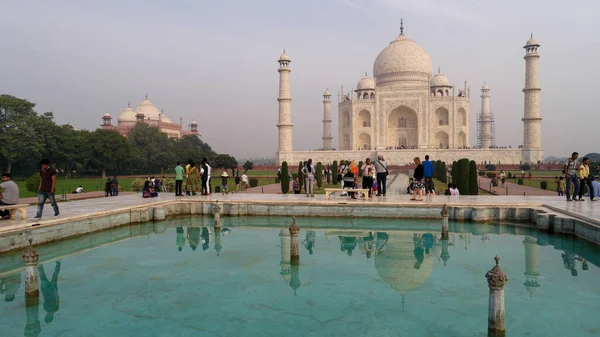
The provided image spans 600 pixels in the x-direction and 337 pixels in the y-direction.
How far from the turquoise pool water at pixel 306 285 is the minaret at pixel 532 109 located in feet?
107

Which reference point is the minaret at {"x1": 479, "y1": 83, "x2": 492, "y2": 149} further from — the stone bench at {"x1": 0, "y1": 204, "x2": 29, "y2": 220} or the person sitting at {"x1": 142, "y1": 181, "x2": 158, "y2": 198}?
the stone bench at {"x1": 0, "y1": 204, "x2": 29, "y2": 220}

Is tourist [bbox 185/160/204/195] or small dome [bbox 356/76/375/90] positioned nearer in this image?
tourist [bbox 185/160/204/195]

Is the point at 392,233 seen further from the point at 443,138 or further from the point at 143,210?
the point at 443,138

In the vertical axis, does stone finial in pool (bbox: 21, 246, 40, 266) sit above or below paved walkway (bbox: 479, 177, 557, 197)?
below

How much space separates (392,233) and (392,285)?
3236mm

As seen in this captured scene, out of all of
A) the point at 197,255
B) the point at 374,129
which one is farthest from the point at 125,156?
the point at 197,255

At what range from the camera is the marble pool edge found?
726 centimetres

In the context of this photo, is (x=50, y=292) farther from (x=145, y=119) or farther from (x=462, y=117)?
(x=145, y=119)

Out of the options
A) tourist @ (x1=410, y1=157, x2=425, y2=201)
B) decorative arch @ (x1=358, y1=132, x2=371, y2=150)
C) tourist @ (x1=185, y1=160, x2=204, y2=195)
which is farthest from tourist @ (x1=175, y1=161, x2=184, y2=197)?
decorative arch @ (x1=358, y1=132, x2=371, y2=150)

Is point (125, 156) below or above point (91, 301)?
above

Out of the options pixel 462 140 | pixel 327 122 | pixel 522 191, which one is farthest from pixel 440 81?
pixel 522 191

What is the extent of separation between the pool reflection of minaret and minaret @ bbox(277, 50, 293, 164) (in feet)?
108

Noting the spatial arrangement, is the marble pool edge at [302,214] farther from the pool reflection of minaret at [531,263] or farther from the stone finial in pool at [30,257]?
the stone finial in pool at [30,257]

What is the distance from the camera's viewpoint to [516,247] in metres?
7.41
